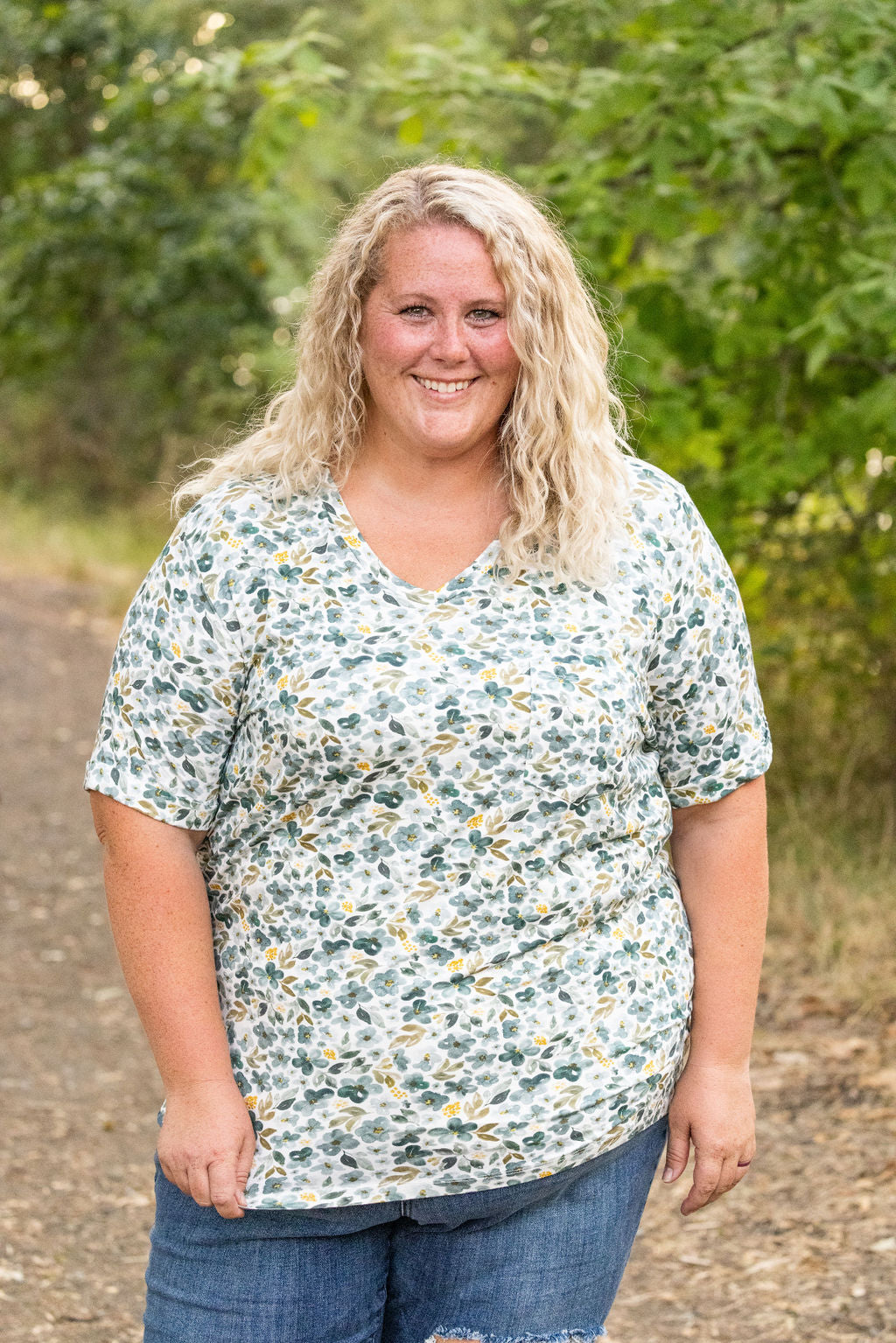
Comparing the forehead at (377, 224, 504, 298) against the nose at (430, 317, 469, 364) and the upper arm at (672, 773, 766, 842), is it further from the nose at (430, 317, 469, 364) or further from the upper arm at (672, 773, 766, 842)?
the upper arm at (672, 773, 766, 842)

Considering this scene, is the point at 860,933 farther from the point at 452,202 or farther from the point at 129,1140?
the point at 452,202

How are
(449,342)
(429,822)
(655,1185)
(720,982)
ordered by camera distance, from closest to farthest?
(429,822) → (449,342) → (720,982) → (655,1185)

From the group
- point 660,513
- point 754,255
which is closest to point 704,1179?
point 660,513

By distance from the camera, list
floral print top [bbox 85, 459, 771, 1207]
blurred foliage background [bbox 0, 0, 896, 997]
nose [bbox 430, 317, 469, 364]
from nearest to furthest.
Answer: floral print top [bbox 85, 459, 771, 1207] → nose [bbox 430, 317, 469, 364] → blurred foliage background [bbox 0, 0, 896, 997]

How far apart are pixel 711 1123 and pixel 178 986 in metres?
0.66

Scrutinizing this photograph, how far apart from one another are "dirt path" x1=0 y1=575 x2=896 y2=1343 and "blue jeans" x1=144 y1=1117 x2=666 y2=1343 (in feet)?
4.63

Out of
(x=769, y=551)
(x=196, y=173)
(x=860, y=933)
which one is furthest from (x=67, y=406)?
(x=860, y=933)

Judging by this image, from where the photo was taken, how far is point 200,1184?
162cm

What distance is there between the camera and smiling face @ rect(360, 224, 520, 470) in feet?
5.52

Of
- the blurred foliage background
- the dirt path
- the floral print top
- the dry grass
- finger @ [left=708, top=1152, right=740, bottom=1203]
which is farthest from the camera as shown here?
the dry grass

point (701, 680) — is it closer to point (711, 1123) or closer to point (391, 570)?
point (391, 570)

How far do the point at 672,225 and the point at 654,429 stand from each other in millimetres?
606

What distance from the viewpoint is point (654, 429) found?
4570 millimetres

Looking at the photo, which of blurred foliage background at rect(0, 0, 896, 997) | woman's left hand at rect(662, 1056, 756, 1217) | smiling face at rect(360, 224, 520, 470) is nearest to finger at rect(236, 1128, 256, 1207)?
woman's left hand at rect(662, 1056, 756, 1217)
